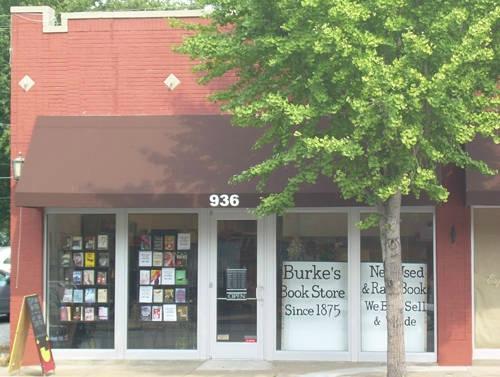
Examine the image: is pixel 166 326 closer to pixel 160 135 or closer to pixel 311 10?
pixel 160 135

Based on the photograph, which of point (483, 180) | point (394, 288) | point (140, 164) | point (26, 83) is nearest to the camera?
point (394, 288)

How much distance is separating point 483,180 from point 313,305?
3315mm

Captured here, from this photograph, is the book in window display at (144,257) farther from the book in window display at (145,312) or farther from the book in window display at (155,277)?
the book in window display at (145,312)

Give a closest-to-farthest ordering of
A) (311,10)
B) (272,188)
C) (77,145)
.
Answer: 1. (311,10)
2. (272,188)
3. (77,145)

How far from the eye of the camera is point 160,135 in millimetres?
11250

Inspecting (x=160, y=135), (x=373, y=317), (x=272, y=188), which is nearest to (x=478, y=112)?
(x=272, y=188)

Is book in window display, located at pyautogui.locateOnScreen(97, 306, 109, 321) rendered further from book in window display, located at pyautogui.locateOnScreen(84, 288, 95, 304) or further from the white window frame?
the white window frame

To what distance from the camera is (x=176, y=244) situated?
38.3 feet

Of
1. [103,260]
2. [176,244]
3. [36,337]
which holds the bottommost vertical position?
[36,337]

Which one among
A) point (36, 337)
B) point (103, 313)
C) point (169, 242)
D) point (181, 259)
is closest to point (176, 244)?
point (169, 242)

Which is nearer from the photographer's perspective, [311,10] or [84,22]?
[311,10]

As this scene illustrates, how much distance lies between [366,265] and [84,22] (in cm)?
607

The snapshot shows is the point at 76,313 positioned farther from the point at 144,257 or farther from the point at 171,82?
the point at 171,82

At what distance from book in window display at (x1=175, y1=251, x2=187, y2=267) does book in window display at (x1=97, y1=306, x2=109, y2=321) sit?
1.36m
